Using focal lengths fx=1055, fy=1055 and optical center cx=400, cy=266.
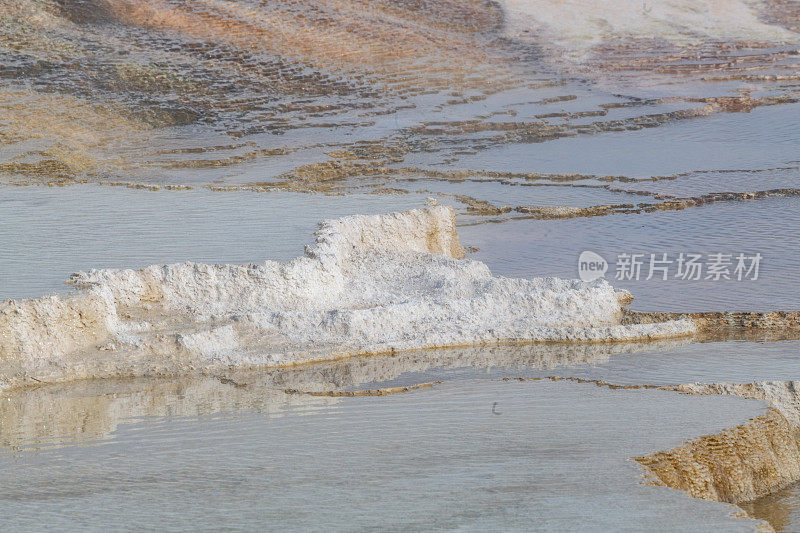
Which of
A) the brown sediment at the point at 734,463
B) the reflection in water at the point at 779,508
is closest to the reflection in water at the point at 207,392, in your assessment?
the brown sediment at the point at 734,463

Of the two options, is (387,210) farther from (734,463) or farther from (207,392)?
(734,463)

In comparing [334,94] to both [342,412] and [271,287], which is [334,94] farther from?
[342,412]

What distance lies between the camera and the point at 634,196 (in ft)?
27.5

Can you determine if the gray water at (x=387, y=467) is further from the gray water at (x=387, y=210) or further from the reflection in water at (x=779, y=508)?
the reflection in water at (x=779, y=508)

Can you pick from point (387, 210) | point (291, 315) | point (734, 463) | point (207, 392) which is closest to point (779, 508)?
point (734, 463)

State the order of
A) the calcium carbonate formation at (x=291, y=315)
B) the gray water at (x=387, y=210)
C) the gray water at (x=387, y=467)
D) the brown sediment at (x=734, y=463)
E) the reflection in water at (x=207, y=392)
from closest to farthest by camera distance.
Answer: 1. the gray water at (x=387, y=467)
2. the gray water at (x=387, y=210)
3. the brown sediment at (x=734, y=463)
4. the reflection in water at (x=207, y=392)
5. the calcium carbonate formation at (x=291, y=315)

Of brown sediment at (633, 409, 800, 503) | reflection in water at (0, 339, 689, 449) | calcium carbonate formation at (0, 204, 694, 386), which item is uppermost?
brown sediment at (633, 409, 800, 503)

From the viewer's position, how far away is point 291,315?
14.9ft

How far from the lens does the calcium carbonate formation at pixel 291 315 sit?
4.12 m

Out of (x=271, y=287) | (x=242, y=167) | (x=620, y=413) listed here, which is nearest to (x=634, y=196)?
(x=242, y=167)

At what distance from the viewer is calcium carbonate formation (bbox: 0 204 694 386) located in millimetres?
4117

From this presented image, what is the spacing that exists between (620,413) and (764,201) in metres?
5.03

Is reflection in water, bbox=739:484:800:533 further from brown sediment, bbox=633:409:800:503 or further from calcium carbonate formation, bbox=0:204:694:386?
calcium carbonate formation, bbox=0:204:694:386

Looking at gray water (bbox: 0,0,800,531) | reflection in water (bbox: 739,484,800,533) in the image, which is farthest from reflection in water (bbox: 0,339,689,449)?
reflection in water (bbox: 739,484,800,533)
